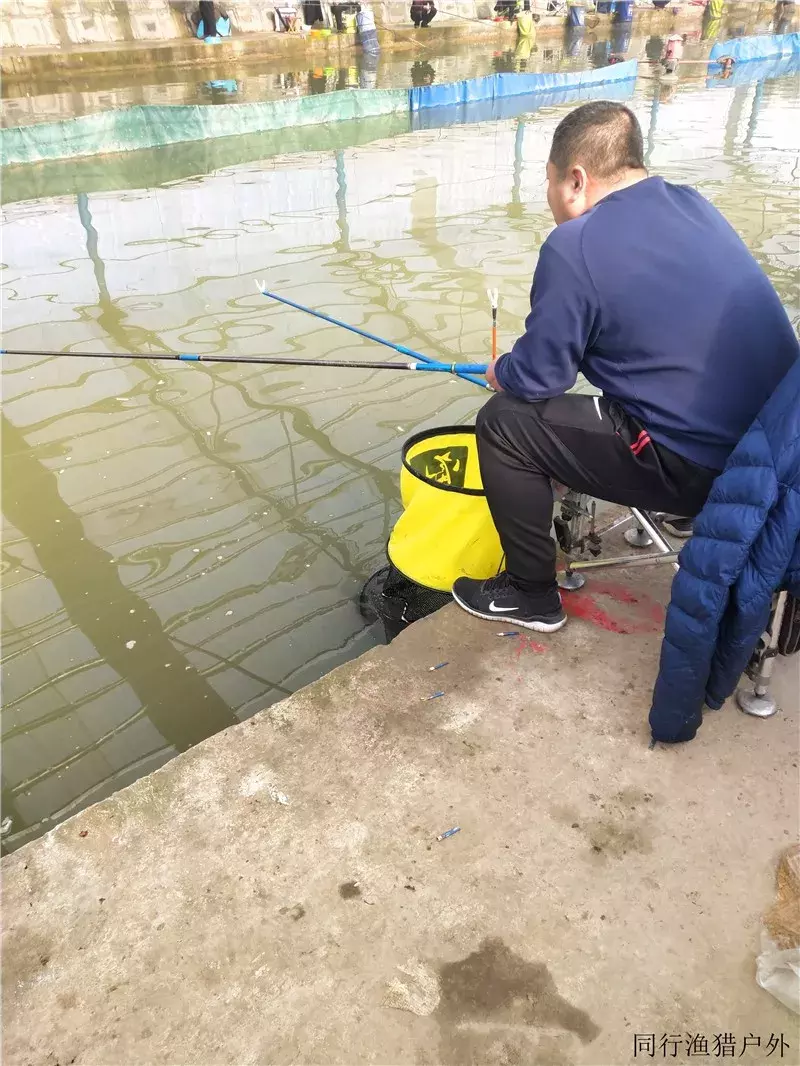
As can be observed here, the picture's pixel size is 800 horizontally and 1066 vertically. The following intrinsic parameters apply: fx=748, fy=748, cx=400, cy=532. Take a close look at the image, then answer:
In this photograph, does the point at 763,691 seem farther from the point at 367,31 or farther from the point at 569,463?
the point at 367,31

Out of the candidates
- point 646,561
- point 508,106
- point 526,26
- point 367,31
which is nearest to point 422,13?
point 367,31

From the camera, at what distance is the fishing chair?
5.81 feet

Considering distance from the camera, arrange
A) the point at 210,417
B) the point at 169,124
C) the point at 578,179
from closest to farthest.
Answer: the point at 578,179, the point at 210,417, the point at 169,124

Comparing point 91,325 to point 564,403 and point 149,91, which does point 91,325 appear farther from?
point 149,91

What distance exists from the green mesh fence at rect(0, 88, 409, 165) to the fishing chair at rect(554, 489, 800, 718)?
9.20 m

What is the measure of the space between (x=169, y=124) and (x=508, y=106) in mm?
5949

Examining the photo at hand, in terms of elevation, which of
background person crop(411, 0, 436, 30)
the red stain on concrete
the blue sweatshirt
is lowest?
the red stain on concrete

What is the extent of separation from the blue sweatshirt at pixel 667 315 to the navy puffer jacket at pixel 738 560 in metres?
0.26

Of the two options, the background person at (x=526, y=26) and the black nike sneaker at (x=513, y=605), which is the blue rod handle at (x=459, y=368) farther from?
the background person at (x=526, y=26)

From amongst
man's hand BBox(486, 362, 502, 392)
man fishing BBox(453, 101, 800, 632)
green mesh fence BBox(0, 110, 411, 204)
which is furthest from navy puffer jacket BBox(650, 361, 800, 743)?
green mesh fence BBox(0, 110, 411, 204)

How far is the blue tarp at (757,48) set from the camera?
17.7 m

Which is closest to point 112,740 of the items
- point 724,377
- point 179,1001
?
point 179,1001

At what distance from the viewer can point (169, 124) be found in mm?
9867

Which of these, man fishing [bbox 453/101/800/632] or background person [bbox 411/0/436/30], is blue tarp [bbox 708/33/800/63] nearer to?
background person [bbox 411/0/436/30]
